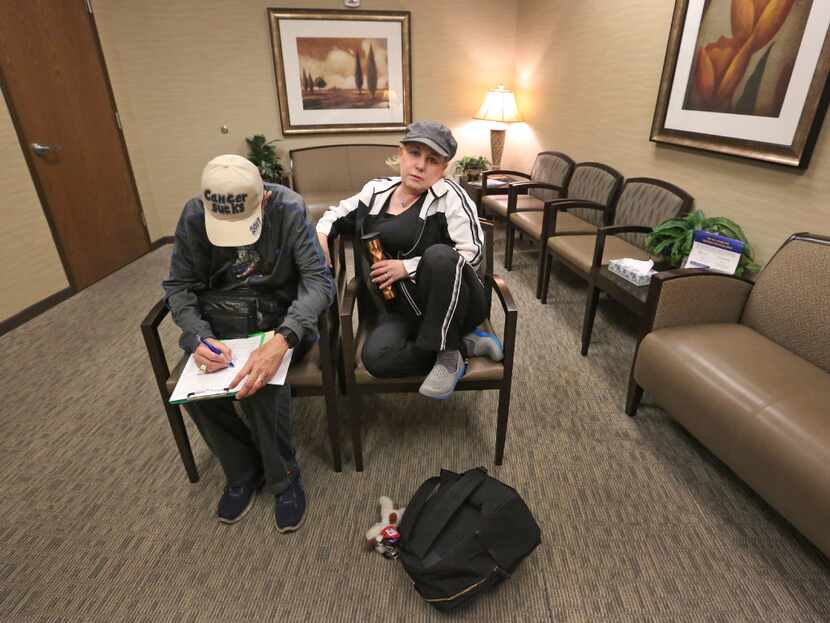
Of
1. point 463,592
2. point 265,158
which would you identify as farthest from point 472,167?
point 463,592

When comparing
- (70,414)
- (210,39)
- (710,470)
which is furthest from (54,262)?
(710,470)

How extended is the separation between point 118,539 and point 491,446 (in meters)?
1.34

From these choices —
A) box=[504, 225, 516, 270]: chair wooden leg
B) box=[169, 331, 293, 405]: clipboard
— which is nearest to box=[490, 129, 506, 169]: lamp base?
box=[504, 225, 516, 270]: chair wooden leg

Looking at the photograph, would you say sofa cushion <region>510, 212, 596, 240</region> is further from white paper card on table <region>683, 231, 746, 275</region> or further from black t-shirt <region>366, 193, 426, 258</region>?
black t-shirt <region>366, 193, 426, 258</region>

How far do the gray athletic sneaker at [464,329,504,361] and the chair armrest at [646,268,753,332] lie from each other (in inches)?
27.7

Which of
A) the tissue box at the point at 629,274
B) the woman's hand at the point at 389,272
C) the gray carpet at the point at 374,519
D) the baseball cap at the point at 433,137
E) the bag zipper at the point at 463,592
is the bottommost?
the gray carpet at the point at 374,519

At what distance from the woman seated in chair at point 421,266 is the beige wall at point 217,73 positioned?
127 inches

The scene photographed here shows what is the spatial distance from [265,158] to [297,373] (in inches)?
134

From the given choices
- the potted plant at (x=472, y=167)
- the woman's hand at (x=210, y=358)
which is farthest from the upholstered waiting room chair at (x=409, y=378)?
the potted plant at (x=472, y=167)

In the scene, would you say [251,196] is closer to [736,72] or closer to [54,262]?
[736,72]

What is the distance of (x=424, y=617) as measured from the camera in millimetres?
1272

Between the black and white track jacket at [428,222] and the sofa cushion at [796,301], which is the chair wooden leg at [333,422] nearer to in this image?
the black and white track jacket at [428,222]

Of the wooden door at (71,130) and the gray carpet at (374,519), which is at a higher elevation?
the wooden door at (71,130)

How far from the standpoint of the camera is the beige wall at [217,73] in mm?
3941
